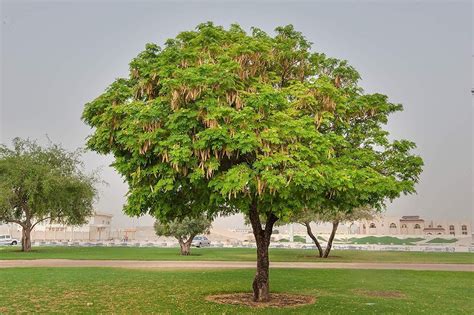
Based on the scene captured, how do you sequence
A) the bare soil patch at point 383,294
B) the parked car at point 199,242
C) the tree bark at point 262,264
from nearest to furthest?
the tree bark at point 262,264, the bare soil patch at point 383,294, the parked car at point 199,242

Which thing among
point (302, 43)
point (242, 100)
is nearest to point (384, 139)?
point (302, 43)

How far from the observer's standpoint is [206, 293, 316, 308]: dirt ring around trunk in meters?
18.0

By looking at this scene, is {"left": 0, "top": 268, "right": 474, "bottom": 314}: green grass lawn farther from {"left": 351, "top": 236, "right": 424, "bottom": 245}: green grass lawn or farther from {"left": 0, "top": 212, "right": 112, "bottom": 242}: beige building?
{"left": 0, "top": 212, "right": 112, "bottom": 242}: beige building

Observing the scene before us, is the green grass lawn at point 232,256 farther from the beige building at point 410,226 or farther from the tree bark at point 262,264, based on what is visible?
the beige building at point 410,226

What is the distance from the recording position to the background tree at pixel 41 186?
→ 5712 cm

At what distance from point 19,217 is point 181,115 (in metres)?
58.4

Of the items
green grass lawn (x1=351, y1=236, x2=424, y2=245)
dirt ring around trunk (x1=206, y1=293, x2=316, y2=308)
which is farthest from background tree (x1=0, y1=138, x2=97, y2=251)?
green grass lawn (x1=351, y1=236, x2=424, y2=245)

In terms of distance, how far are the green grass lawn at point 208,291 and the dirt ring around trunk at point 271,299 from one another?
1.95 feet

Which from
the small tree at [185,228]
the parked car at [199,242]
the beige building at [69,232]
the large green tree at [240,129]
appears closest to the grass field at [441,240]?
the parked car at [199,242]

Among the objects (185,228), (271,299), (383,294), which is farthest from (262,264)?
(185,228)

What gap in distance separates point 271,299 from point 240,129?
28.9 feet

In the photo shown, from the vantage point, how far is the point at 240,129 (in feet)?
47.1

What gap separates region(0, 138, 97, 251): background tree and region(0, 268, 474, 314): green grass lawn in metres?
28.9

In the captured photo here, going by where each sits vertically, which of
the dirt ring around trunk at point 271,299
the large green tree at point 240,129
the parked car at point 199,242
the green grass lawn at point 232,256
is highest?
the large green tree at point 240,129
